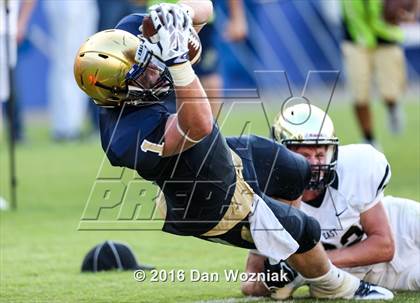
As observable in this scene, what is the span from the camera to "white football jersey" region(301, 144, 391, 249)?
197 inches

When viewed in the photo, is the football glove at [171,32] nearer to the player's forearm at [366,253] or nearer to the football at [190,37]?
the football at [190,37]

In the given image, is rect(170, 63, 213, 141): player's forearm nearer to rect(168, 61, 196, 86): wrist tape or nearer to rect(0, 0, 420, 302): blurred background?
rect(168, 61, 196, 86): wrist tape

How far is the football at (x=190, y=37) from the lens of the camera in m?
3.99

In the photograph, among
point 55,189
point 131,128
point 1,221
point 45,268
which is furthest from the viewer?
point 55,189

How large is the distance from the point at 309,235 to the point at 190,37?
3.53ft

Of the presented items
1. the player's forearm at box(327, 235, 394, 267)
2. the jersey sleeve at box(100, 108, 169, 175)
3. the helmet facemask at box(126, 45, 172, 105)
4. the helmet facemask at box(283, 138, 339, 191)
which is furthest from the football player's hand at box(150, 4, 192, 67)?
the player's forearm at box(327, 235, 394, 267)

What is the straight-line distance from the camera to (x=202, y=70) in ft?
31.6

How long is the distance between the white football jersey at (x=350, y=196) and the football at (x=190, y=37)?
1102mm

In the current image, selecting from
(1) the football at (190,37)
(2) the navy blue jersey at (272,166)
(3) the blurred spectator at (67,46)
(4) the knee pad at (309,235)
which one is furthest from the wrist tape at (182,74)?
(3) the blurred spectator at (67,46)

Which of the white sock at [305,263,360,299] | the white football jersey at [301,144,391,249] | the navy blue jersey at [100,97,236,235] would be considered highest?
the navy blue jersey at [100,97,236,235]

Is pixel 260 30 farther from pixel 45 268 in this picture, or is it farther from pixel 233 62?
pixel 45 268

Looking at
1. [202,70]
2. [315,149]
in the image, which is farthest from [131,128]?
[202,70]

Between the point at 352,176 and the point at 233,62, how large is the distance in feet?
41.1

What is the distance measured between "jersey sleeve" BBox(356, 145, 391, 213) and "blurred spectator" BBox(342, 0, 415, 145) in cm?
579
